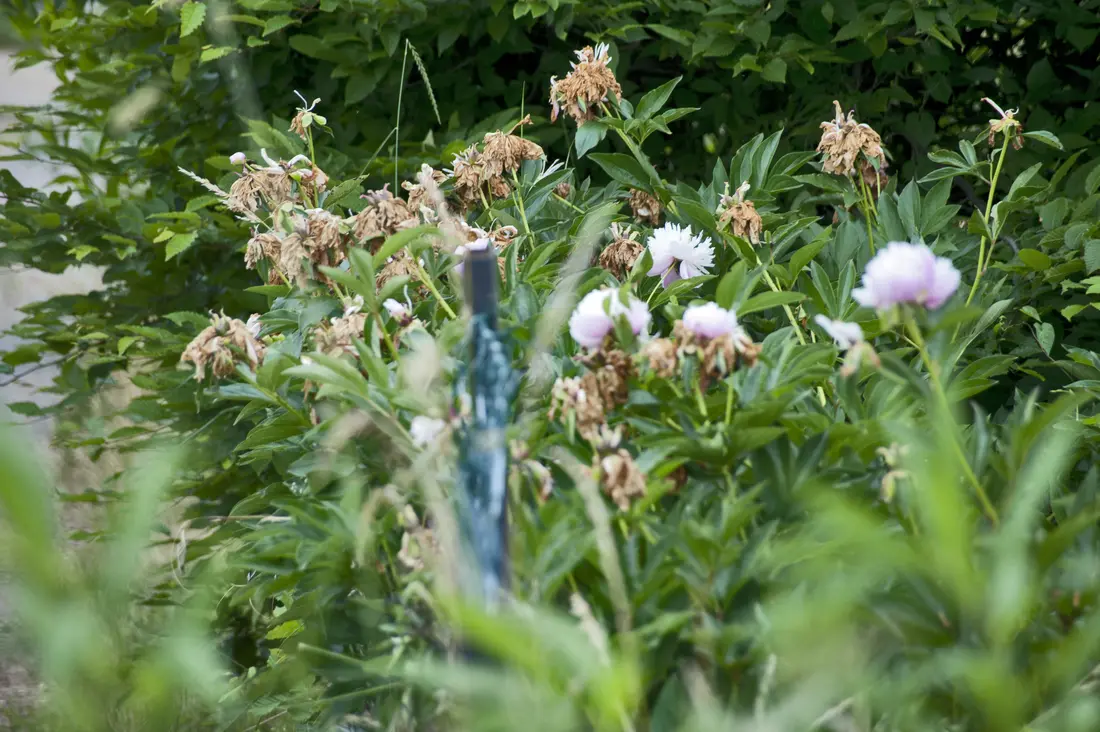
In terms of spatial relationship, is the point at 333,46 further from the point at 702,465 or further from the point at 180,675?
the point at 180,675

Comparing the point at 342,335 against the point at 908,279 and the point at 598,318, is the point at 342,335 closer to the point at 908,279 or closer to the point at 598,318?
the point at 598,318

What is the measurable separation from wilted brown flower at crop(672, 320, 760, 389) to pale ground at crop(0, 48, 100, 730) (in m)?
0.71

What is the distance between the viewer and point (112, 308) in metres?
3.03

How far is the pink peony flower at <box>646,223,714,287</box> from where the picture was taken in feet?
5.54

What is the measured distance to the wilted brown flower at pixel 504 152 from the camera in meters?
1.78

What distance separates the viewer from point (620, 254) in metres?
1.75

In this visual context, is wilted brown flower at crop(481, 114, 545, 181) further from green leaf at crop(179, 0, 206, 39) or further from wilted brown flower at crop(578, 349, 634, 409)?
green leaf at crop(179, 0, 206, 39)

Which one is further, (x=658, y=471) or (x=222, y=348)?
(x=222, y=348)

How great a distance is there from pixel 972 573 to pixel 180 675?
2.19 ft

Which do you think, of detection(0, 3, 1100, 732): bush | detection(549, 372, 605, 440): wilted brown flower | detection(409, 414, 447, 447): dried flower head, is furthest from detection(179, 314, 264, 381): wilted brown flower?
detection(549, 372, 605, 440): wilted brown flower

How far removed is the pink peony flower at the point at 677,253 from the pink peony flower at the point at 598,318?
462 mm

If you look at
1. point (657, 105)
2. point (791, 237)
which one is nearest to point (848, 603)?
point (791, 237)

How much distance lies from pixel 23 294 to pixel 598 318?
3.59 meters

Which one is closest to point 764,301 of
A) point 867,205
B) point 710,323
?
point 710,323
